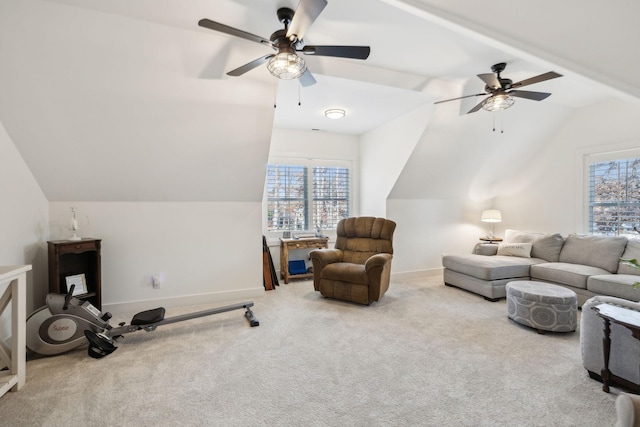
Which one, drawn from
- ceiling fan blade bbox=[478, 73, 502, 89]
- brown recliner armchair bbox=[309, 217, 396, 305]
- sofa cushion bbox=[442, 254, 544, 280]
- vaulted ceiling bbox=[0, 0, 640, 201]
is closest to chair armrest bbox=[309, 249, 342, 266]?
brown recliner armchair bbox=[309, 217, 396, 305]

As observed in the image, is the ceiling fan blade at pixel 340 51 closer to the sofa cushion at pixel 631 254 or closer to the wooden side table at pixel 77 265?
the wooden side table at pixel 77 265

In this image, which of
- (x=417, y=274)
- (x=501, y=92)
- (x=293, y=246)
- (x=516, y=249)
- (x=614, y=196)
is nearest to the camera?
(x=501, y=92)

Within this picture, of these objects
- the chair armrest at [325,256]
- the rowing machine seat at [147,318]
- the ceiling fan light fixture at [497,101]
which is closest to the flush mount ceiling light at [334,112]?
the ceiling fan light fixture at [497,101]

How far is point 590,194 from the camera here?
4.34 metres

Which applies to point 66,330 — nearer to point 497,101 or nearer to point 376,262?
point 376,262

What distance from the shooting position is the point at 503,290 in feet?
12.5

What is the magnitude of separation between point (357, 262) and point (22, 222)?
3.75m

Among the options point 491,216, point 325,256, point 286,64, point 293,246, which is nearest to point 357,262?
point 325,256

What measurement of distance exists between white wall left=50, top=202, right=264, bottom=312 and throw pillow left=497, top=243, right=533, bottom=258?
3.86m

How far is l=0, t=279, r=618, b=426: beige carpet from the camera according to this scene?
1730 mm

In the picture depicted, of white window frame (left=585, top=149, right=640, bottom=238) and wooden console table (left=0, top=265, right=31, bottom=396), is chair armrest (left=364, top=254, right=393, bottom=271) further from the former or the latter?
white window frame (left=585, top=149, right=640, bottom=238)

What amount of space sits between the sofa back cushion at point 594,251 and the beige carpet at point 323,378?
66.5 inches

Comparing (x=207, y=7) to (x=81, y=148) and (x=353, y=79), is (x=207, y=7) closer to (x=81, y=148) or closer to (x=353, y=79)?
(x=353, y=79)

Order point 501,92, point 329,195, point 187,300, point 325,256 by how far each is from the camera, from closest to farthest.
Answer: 1. point 501,92
2. point 187,300
3. point 325,256
4. point 329,195
